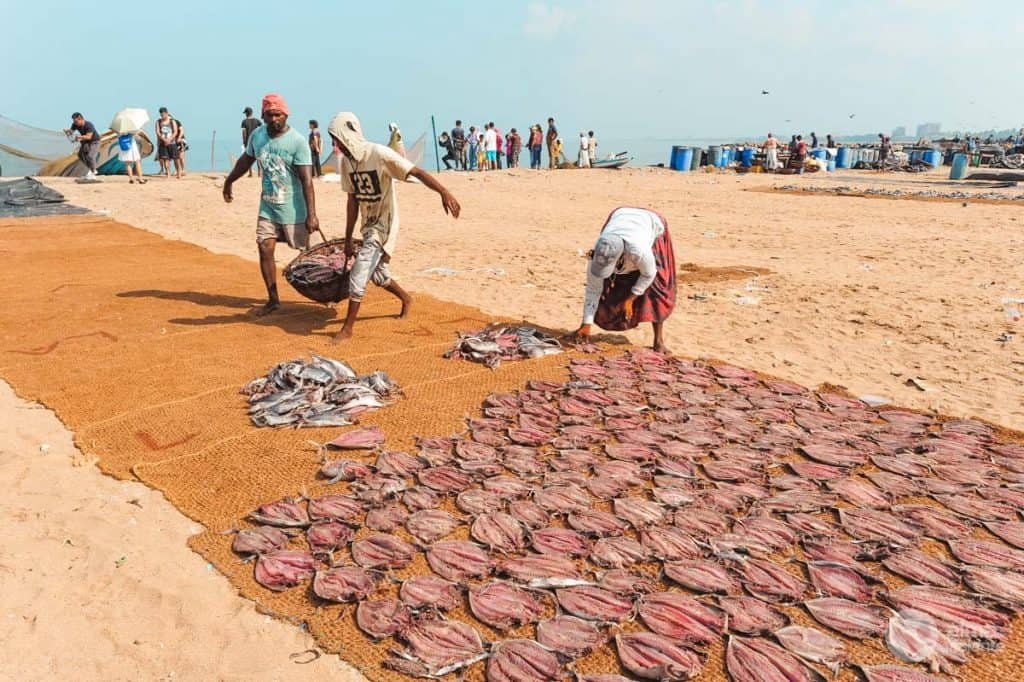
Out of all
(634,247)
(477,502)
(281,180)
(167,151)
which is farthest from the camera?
(167,151)

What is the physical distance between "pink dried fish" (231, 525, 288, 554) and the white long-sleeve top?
3291 millimetres

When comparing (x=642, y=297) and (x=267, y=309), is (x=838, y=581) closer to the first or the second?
(x=642, y=297)

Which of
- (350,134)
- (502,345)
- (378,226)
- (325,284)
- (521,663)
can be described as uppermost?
(350,134)

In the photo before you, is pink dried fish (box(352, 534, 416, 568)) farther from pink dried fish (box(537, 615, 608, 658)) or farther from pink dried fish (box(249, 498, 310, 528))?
pink dried fish (box(537, 615, 608, 658))

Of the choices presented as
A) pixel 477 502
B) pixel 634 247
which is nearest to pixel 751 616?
pixel 477 502

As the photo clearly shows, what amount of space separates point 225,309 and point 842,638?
20.7 feet

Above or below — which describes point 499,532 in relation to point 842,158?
below

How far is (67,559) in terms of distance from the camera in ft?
10.2

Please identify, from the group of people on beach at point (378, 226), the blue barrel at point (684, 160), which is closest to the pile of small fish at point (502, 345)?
the group of people on beach at point (378, 226)

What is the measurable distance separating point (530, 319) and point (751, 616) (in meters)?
4.61

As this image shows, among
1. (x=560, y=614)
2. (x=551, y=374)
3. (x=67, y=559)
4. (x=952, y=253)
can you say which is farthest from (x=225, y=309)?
(x=952, y=253)

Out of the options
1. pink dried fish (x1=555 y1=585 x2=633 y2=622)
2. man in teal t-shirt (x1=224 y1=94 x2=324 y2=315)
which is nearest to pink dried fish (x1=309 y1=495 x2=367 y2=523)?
pink dried fish (x1=555 y1=585 x2=633 y2=622)

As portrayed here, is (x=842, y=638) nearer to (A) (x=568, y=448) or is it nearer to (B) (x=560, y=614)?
(B) (x=560, y=614)

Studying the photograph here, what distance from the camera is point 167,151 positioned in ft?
66.1
